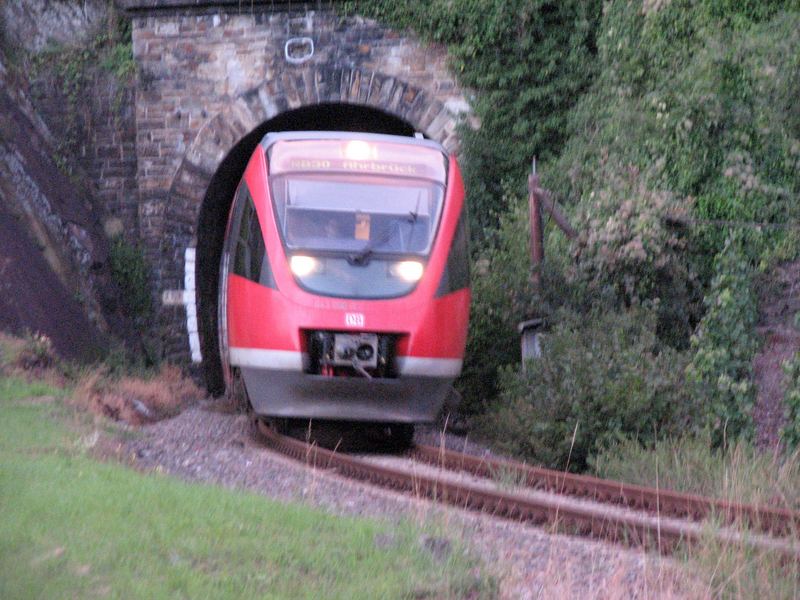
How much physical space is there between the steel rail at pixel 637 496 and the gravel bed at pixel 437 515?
860 millimetres

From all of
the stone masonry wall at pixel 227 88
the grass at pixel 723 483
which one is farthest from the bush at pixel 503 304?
the stone masonry wall at pixel 227 88

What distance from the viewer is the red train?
10.1m

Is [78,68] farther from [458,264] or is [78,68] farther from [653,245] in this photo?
[653,245]

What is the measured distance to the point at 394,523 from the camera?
6.78m

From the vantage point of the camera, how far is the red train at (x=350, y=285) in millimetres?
10078

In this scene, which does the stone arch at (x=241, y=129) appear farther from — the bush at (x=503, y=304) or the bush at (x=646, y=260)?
the bush at (x=646, y=260)

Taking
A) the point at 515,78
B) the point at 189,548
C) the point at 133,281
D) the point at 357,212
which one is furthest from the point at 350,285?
the point at 133,281

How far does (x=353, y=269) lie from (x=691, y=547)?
4799 mm

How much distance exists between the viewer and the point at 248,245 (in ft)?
35.4

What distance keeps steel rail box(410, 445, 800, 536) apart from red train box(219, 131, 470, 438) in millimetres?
969

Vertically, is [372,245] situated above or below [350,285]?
above

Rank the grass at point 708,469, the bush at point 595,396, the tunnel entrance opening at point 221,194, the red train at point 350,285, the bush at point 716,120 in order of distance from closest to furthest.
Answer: the grass at point 708,469
the bush at point 595,396
the red train at point 350,285
the bush at point 716,120
the tunnel entrance opening at point 221,194

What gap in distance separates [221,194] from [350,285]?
390 inches

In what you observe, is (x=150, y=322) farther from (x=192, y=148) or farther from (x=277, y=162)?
(x=277, y=162)
